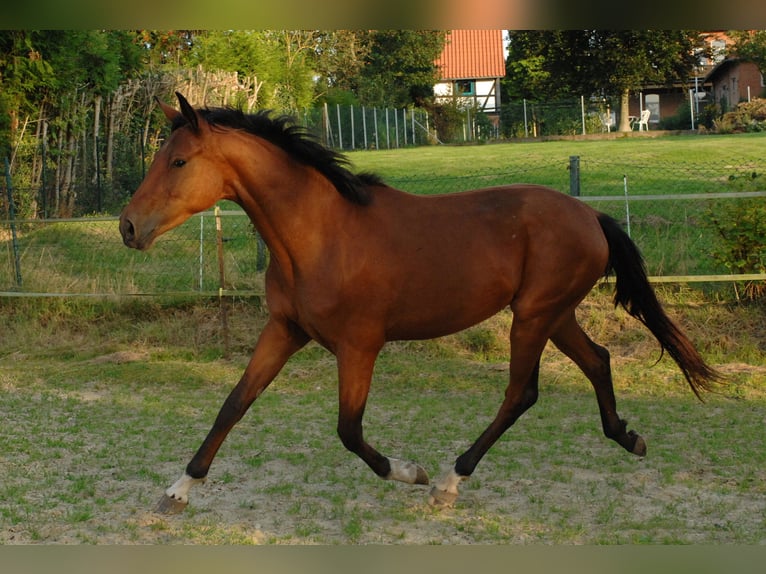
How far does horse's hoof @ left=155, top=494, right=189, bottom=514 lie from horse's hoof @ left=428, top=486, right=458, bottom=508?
123cm

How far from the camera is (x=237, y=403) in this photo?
4.43m

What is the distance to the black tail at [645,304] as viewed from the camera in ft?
17.0

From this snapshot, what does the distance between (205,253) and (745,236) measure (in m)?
5.85

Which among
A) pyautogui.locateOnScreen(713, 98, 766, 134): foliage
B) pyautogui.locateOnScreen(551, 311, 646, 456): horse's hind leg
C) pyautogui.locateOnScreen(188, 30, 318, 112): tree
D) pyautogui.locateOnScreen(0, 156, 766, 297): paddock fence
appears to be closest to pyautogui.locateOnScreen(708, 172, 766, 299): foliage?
pyautogui.locateOnScreen(0, 156, 766, 297): paddock fence

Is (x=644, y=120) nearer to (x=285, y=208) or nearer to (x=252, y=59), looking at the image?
(x=252, y=59)

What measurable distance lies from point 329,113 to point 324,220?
23798mm

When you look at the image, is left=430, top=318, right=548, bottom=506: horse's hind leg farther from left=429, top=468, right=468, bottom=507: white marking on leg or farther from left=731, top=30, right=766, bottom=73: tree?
left=731, top=30, right=766, bottom=73: tree

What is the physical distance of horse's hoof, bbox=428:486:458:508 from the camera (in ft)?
14.8

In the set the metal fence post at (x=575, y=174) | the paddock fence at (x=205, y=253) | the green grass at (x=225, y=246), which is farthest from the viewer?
the green grass at (x=225, y=246)

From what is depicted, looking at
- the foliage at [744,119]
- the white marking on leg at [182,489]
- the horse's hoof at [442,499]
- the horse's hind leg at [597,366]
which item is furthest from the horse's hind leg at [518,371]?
the foliage at [744,119]

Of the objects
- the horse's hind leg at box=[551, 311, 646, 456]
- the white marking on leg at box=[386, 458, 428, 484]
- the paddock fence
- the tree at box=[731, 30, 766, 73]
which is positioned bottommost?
the white marking on leg at box=[386, 458, 428, 484]

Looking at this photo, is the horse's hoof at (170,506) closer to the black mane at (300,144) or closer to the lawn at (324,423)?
the lawn at (324,423)

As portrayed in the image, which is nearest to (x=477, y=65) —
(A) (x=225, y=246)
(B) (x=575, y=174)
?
(A) (x=225, y=246)

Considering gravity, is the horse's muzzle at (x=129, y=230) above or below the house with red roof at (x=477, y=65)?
below
